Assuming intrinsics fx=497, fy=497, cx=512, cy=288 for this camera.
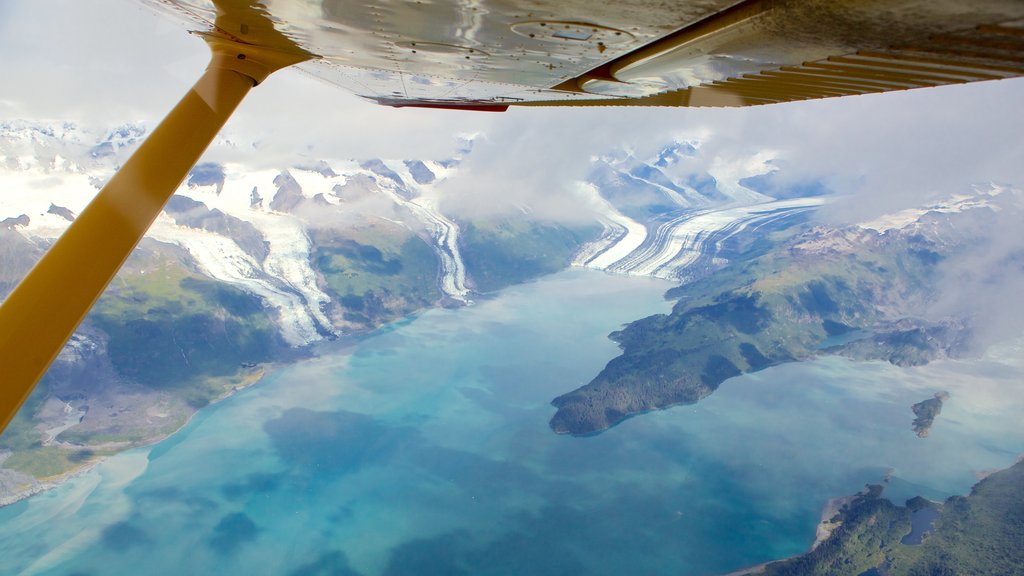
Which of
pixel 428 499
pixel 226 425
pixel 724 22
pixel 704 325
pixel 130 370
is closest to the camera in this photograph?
pixel 724 22

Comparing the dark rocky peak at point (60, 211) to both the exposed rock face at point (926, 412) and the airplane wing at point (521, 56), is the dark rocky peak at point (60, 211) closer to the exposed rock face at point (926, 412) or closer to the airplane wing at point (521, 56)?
the airplane wing at point (521, 56)

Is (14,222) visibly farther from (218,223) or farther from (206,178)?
(206,178)

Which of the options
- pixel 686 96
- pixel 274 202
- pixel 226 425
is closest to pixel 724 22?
pixel 686 96

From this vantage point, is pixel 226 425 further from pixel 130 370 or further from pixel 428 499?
pixel 428 499

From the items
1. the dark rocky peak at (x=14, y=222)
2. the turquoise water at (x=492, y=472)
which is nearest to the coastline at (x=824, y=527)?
the turquoise water at (x=492, y=472)

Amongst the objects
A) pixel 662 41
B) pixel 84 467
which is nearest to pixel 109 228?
pixel 662 41

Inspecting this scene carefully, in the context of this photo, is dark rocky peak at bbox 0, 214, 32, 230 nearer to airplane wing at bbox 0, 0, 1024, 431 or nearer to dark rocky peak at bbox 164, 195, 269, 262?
dark rocky peak at bbox 164, 195, 269, 262
